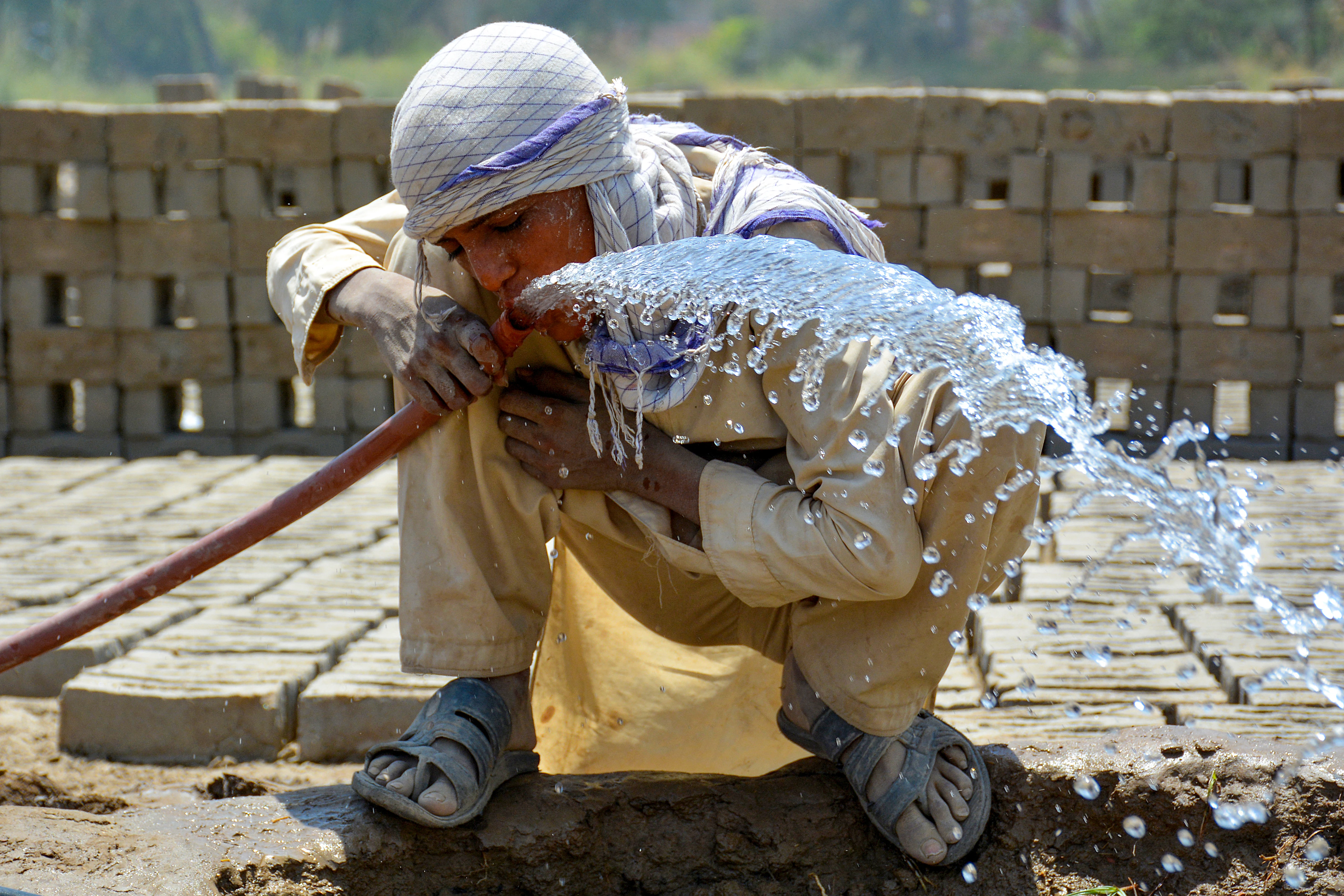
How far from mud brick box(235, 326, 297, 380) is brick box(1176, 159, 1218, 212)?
15.0 ft

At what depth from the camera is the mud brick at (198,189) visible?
6.86 metres

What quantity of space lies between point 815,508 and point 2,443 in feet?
20.2

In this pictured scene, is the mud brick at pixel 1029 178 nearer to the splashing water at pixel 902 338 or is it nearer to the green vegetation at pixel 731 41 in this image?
the splashing water at pixel 902 338

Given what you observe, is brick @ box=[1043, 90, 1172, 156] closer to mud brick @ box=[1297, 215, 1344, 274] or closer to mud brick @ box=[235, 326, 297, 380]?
mud brick @ box=[1297, 215, 1344, 274]

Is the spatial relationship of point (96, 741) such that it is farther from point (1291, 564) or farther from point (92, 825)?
point (1291, 564)

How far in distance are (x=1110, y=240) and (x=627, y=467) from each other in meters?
4.98

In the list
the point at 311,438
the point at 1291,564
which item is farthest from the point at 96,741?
the point at 311,438

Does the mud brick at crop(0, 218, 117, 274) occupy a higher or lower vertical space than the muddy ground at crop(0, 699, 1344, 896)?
higher

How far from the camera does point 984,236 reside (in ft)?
21.8

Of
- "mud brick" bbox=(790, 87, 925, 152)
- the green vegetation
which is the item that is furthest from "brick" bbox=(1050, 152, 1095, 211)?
the green vegetation

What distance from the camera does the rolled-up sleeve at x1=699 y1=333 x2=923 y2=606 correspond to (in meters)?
2.02

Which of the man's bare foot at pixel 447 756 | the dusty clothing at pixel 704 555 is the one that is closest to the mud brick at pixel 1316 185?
the dusty clothing at pixel 704 555

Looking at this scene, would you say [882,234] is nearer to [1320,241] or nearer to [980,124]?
[980,124]

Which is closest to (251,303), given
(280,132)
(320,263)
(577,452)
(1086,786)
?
(280,132)
